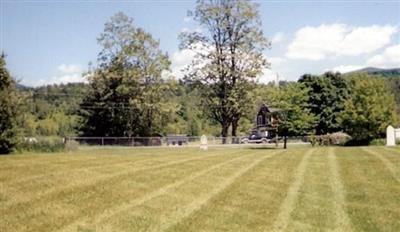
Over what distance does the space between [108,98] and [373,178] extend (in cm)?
4368

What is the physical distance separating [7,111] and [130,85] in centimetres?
2273

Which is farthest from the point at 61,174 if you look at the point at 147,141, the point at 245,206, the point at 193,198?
the point at 147,141

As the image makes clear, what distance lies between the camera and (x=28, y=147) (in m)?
34.7

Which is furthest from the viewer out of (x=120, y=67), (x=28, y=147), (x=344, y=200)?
(x=120, y=67)

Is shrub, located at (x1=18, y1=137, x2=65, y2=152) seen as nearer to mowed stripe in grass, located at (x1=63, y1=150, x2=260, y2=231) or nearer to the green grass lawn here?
the green grass lawn

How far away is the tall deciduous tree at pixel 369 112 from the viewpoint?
49188mm

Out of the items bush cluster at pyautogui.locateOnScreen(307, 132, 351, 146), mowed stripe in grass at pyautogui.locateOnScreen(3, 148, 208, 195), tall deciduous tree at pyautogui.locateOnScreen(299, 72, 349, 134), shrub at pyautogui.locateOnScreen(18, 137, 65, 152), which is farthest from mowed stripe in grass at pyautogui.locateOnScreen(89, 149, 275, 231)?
tall deciduous tree at pyautogui.locateOnScreen(299, 72, 349, 134)

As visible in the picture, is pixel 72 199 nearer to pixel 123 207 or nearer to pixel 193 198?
pixel 123 207

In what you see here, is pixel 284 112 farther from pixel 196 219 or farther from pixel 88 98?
pixel 196 219

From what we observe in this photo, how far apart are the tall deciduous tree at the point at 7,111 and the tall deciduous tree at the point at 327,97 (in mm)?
43525

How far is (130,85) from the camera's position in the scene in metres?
55.4

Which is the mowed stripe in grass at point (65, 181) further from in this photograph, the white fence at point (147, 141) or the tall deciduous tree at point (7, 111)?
the white fence at point (147, 141)

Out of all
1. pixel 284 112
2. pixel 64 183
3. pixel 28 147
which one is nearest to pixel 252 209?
pixel 64 183

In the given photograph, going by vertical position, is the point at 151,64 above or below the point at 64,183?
above
